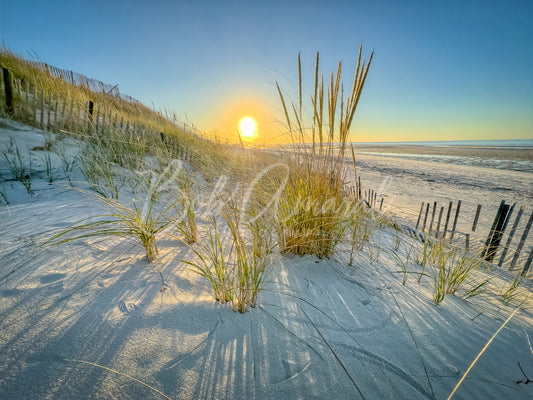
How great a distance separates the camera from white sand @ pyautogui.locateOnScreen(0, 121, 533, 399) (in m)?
0.80

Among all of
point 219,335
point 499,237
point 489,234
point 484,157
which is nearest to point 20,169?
point 219,335

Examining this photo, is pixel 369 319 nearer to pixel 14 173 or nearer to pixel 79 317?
pixel 79 317

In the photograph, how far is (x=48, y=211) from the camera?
74.6 inches

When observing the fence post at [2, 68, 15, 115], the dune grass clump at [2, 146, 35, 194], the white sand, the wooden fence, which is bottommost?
the wooden fence

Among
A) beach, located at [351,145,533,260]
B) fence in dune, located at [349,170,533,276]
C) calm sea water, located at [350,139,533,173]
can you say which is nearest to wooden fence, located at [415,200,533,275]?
fence in dune, located at [349,170,533,276]

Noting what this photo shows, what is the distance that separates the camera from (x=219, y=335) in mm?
1019

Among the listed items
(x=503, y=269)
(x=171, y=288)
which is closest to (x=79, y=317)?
(x=171, y=288)

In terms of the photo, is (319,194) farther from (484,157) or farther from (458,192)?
(484,157)

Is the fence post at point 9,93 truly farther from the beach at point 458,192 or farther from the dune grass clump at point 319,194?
the beach at point 458,192

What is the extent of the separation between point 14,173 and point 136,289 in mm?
2613

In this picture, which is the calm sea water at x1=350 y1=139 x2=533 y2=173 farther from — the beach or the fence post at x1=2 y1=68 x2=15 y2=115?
the fence post at x1=2 y1=68 x2=15 y2=115

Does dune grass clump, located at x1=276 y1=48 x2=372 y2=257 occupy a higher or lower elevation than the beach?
higher

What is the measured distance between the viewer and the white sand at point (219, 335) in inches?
31.6

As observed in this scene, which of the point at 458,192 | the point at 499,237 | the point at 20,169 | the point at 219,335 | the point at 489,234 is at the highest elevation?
the point at 20,169
